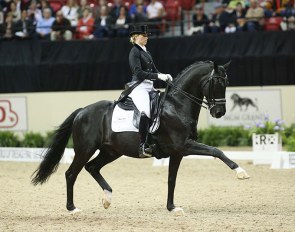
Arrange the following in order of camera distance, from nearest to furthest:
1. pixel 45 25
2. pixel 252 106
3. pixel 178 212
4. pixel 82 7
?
pixel 178 212 → pixel 252 106 → pixel 45 25 → pixel 82 7

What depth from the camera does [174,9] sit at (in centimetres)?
1719

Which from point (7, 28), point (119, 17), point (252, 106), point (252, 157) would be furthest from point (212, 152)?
point (7, 28)

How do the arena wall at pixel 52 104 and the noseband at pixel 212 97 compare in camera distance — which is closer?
the noseband at pixel 212 97

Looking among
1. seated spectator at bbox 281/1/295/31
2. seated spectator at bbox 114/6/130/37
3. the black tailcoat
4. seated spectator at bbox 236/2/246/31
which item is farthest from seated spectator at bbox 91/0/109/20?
the black tailcoat

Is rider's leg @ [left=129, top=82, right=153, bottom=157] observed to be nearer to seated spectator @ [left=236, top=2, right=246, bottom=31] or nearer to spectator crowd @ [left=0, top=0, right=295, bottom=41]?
spectator crowd @ [left=0, top=0, right=295, bottom=41]

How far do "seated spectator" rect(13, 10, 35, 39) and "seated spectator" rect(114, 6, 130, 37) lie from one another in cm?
200

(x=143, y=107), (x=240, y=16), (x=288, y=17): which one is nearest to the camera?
(x=143, y=107)

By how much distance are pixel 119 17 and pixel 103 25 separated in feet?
1.77

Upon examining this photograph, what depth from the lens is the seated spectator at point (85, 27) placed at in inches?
679

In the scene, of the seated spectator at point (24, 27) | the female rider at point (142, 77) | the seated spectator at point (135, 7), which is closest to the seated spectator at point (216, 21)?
the seated spectator at point (135, 7)

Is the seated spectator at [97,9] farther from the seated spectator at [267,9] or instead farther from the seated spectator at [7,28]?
the seated spectator at [267,9]

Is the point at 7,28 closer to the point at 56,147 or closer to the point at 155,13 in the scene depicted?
the point at 155,13

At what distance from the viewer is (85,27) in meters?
17.2

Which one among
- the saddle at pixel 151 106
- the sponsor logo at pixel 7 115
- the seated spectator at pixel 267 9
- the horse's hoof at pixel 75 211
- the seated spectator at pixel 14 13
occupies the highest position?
the saddle at pixel 151 106
